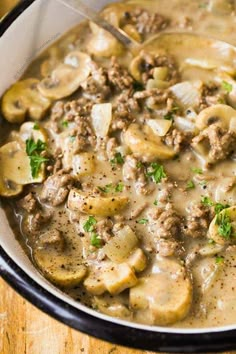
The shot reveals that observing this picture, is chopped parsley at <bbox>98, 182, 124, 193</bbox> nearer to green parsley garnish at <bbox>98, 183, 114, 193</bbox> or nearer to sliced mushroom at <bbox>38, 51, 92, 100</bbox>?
green parsley garnish at <bbox>98, 183, 114, 193</bbox>

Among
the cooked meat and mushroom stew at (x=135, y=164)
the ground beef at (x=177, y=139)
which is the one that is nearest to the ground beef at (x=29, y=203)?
the cooked meat and mushroom stew at (x=135, y=164)

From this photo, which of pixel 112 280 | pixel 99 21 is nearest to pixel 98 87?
pixel 99 21

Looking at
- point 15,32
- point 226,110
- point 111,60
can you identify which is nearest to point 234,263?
point 226,110

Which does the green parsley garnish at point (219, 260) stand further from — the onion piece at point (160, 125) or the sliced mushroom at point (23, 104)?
the sliced mushroom at point (23, 104)

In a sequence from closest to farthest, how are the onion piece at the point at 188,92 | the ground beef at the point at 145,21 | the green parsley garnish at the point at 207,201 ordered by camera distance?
the green parsley garnish at the point at 207,201 → the onion piece at the point at 188,92 → the ground beef at the point at 145,21

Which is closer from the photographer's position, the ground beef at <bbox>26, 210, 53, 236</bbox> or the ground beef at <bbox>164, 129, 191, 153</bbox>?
the ground beef at <bbox>26, 210, 53, 236</bbox>

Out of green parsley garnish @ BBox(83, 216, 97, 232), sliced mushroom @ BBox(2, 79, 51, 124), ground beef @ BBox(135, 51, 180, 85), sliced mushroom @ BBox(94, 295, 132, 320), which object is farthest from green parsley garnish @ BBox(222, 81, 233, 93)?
sliced mushroom @ BBox(94, 295, 132, 320)

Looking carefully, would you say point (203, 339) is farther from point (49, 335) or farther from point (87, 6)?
point (87, 6)
